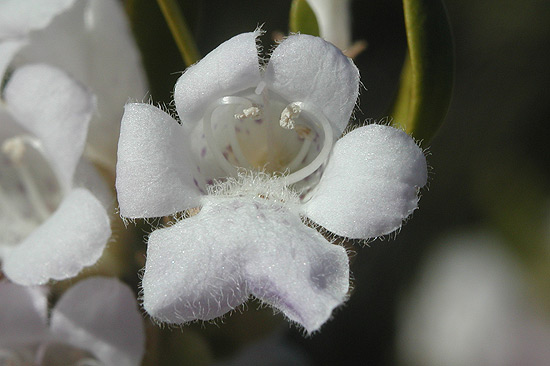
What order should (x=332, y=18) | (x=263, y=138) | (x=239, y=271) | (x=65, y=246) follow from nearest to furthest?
(x=239, y=271) → (x=65, y=246) → (x=263, y=138) → (x=332, y=18)

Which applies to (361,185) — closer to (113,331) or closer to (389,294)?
(113,331)

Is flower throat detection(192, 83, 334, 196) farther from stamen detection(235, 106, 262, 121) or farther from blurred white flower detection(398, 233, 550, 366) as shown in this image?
blurred white flower detection(398, 233, 550, 366)

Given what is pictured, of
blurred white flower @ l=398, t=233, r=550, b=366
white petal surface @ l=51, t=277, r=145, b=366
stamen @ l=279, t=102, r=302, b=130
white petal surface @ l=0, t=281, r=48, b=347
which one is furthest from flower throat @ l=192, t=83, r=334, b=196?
blurred white flower @ l=398, t=233, r=550, b=366

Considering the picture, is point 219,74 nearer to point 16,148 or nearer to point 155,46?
point 155,46

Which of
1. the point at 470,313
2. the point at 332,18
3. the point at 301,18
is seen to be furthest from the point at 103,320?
the point at 470,313

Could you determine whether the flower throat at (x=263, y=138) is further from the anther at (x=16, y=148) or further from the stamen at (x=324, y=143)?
the anther at (x=16, y=148)

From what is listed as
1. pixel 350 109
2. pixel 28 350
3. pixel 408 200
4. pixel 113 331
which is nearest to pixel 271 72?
pixel 350 109
